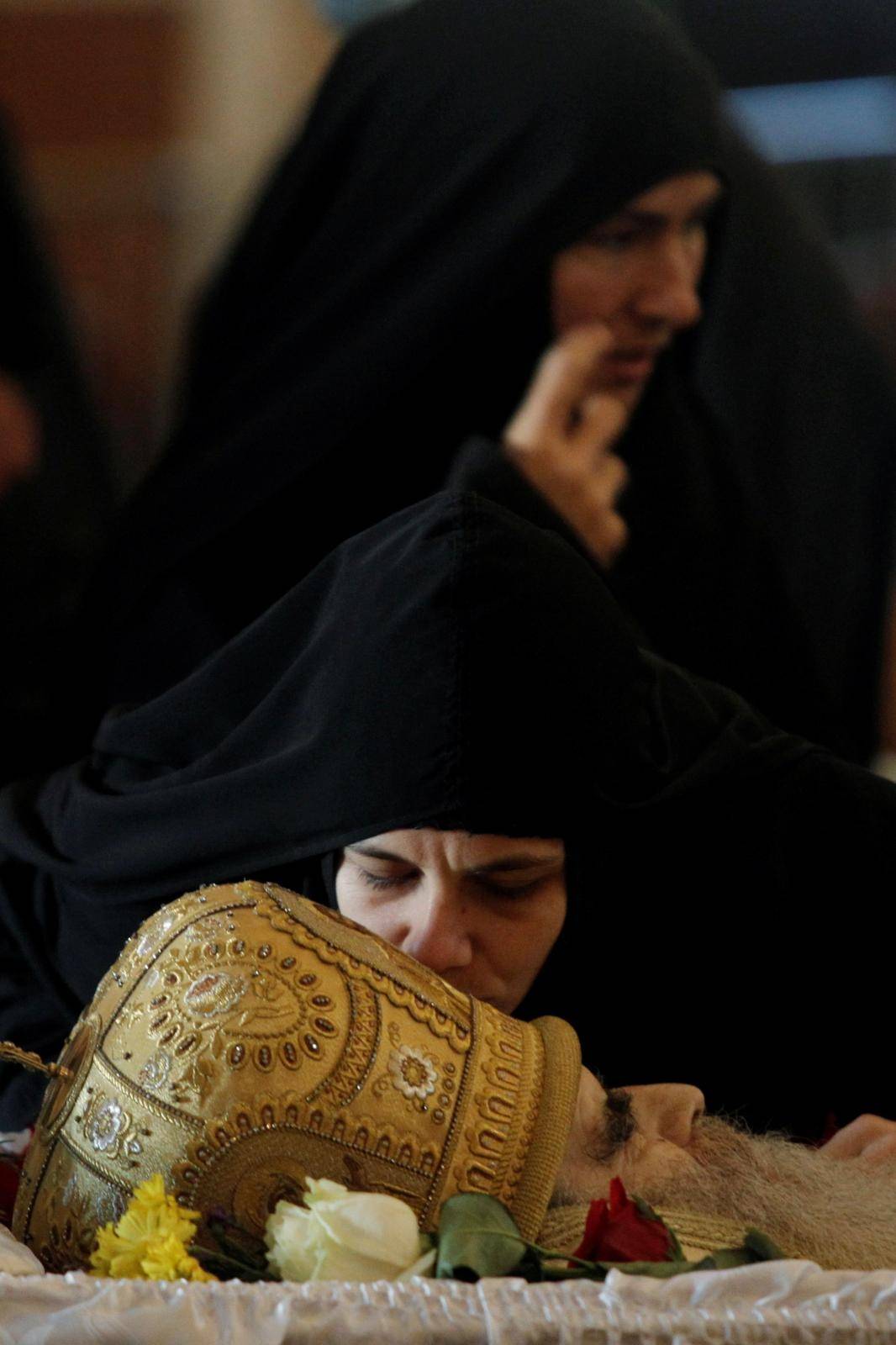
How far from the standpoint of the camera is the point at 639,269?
6.95ft

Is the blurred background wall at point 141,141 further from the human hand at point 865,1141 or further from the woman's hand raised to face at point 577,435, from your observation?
the human hand at point 865,1141

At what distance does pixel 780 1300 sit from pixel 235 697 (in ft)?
2.99

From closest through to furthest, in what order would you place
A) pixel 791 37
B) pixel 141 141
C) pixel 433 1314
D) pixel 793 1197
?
pixel 433 1314, pixel 793 1197, pixel 791 37, pixel 141 141

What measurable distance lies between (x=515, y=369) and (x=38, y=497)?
0.73 m

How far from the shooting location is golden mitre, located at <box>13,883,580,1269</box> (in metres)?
1.48

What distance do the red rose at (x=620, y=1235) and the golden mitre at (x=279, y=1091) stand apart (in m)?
0.06

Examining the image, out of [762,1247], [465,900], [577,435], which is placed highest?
[577,435]

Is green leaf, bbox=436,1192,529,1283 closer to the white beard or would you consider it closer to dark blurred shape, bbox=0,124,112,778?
the white beard

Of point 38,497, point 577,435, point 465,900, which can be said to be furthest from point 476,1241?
point 38,497

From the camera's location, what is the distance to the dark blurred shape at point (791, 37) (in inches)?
79.5

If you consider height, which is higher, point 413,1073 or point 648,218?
point 648,218

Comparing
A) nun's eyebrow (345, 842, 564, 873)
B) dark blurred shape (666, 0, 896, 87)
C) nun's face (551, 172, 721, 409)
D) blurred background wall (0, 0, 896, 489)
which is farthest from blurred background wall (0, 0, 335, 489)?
nun's eyebrow (345, 842, 564, 873)

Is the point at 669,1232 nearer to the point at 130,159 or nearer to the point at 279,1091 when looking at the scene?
the point at 279,1091

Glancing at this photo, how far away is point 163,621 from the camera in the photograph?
7.18 feet
